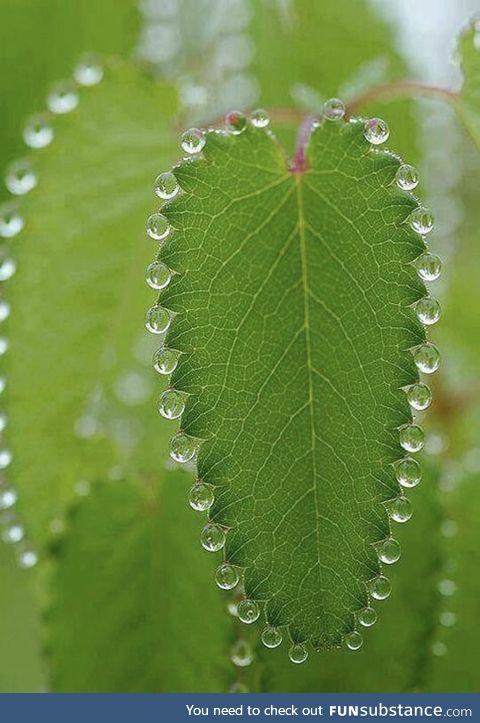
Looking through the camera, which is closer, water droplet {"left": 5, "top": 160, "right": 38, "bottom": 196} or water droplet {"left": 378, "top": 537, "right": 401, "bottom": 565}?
water droplet {"left": 378, "top": 537, "right": 401, "bottom": 565}

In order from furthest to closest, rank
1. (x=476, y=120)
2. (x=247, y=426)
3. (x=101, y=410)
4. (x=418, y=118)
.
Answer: (x=418, y=118), (x=101, y=410), (x=476, y=120), (x=247, y=426)

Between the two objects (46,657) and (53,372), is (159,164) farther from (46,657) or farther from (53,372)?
(46,657)

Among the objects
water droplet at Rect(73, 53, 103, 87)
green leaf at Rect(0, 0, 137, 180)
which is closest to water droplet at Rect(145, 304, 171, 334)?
water droplet at Rect(73, 53, 103, 87)

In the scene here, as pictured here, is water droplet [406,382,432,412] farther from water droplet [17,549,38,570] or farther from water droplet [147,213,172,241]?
water droplet [17,549,38,570]

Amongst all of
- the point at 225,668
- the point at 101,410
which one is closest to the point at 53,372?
the point at 101,410

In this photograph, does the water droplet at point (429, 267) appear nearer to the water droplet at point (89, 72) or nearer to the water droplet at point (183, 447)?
the water droplet at point (183, 447)
